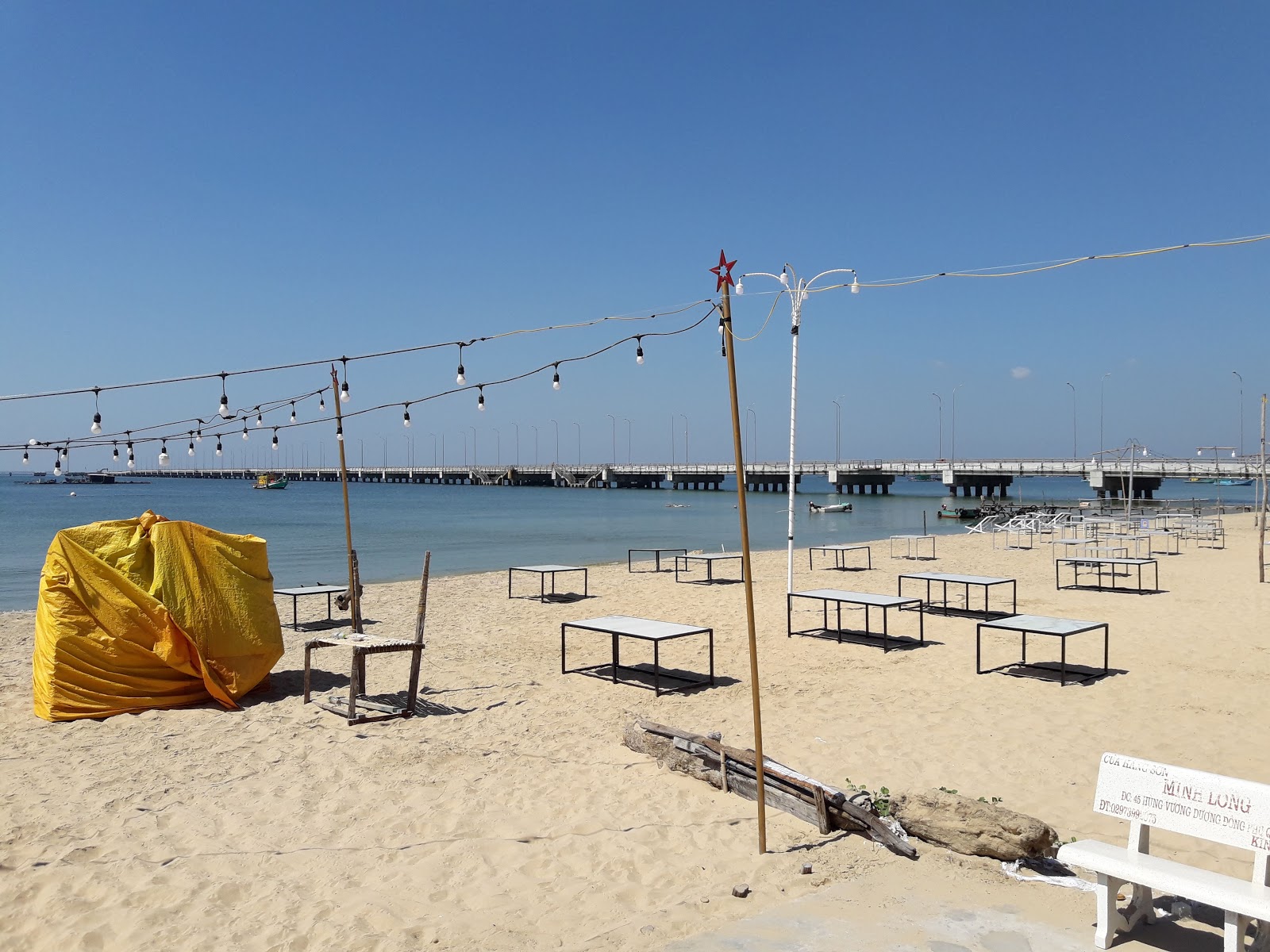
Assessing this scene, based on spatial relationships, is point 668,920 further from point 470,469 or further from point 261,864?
point 470,469

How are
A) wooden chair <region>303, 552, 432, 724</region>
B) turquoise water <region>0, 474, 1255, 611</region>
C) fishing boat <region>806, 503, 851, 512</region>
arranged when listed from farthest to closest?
fishing boat <region>806, 503, 851, 512</region>
turquoise water <region>0, 474, 1255, 611</region>
wooden chair <region>303, 552, 432, 724</region>

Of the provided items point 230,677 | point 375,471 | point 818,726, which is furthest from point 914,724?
point 375,471

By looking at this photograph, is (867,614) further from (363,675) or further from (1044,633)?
(363,675)

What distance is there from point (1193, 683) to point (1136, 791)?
237 inches

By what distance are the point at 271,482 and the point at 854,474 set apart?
9372cm

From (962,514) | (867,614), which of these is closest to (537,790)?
(867,614)

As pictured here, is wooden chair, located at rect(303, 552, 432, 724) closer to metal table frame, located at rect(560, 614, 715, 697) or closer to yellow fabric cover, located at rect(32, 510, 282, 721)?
yellow fabric cover, located at rect(32, 510, 282, 721)

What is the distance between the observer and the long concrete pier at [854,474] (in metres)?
72.8

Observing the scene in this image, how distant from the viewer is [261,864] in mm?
5051

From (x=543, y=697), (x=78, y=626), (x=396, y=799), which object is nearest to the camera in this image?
(x=396, y=799)

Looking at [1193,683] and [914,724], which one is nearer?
[914,724]

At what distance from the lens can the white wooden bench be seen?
11.9 ft

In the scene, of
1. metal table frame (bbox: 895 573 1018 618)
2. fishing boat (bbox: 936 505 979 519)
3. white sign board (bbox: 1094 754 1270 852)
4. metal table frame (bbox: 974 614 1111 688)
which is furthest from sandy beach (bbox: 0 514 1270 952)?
fishing boat (bbox: 936 505 979 519)

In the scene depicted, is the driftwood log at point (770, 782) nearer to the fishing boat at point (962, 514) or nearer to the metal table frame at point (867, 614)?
the metal table frame at point (867, 614)
